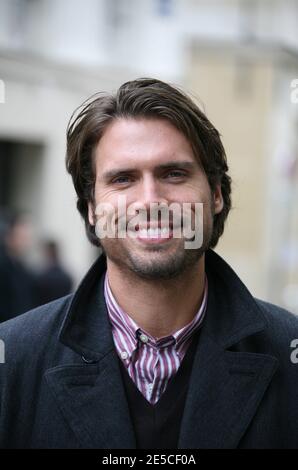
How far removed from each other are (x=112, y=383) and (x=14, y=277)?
15.9 feet

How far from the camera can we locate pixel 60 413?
2607 mm

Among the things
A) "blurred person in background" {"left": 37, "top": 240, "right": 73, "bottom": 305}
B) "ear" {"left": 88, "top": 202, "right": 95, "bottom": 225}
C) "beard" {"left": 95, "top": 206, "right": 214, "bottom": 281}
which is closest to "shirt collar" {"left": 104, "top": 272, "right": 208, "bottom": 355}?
"beard" {"left": 95, "top": 206, "right": 214, "bottom": 281}

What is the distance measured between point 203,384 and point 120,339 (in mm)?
304

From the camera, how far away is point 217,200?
10.00 ft

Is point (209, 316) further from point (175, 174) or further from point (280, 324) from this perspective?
point (175, 174)

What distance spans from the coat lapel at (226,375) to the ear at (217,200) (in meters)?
0.28

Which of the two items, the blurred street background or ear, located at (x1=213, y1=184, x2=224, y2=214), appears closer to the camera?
ear, located at (x1=213, y1=184, x2=224, y2=214)

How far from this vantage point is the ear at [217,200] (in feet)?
9.82

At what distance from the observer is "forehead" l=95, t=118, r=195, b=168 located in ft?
8.82

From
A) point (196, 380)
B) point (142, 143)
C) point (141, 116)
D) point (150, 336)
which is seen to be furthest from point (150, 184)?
point (196, 380)

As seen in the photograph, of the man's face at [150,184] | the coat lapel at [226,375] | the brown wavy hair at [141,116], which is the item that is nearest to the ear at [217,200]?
the brown wavy hair at [141,116]

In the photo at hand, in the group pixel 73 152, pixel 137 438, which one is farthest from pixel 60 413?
pixel 73 152

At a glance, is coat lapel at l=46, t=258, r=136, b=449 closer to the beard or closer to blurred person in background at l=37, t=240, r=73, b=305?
the beard

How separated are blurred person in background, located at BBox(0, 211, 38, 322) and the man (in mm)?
4346
